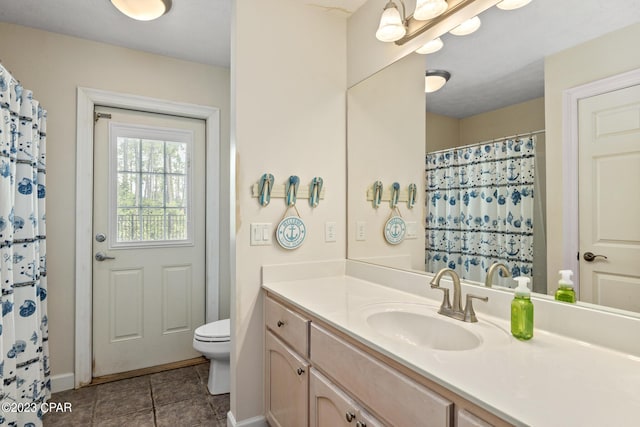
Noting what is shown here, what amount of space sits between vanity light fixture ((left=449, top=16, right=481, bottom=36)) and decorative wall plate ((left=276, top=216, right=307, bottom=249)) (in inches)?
46.1

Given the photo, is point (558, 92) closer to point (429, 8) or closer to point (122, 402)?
point (429, 8)

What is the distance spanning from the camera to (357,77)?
6.58 feet

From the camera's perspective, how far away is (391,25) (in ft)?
5.27

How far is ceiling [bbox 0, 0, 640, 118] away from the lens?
1.10m

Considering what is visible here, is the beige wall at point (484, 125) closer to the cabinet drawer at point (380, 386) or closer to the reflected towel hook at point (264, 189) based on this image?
the reflected towel hook at point (264, 189)

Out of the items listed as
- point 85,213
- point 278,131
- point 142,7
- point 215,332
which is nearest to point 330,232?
point 278,131

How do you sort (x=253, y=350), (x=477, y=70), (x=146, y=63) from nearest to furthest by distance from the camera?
(x=477, y=70), (x=253, y=350), (x=146, y=63)

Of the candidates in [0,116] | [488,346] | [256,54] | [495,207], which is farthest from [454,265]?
[0,116]

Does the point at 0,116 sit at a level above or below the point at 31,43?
below

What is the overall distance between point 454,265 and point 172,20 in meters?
2.24

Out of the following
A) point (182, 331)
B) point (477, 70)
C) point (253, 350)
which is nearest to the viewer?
point (477, 70)

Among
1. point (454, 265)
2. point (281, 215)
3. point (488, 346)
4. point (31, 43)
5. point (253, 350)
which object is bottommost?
point (253, 350)

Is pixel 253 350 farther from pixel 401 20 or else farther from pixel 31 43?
pixel 31 43

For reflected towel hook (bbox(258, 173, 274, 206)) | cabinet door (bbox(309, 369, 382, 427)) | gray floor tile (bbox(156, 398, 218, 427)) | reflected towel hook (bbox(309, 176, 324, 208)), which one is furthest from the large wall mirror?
gray floor tile (bbox(156, 398, 218, 427))
